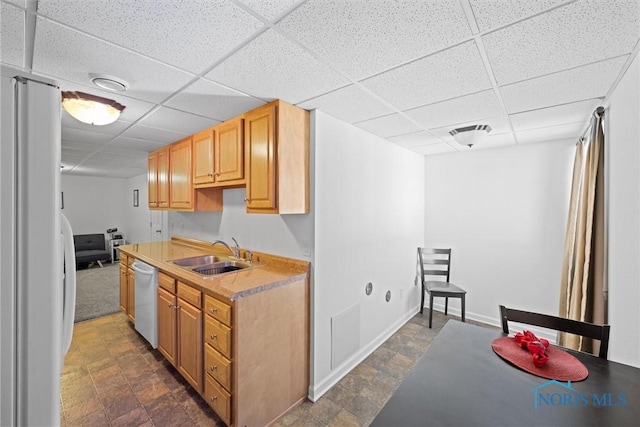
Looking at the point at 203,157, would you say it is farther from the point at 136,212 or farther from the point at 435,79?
the point at 136,212

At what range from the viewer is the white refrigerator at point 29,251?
80 centimetres

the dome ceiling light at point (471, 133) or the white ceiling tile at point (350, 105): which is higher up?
the white ceiling tile at point (350, 105)

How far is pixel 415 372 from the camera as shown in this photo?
1207 mm

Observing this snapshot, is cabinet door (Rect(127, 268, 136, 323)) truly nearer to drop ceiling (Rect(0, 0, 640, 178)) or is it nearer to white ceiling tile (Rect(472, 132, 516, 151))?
drop ceiling (Rect(0, 0, 640, 178))

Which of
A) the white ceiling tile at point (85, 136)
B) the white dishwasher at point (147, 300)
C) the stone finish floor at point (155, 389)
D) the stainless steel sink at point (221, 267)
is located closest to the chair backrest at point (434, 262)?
the stone finish floor at point (155, 389)

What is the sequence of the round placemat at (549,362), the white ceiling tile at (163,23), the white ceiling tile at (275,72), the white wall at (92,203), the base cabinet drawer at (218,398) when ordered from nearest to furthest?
the white ceiling tile at (163,23), the round placemat at (549,362), the white ceiling tile at (275,72), the base cabinet drawer at (218,398), the white wall at (92,203)

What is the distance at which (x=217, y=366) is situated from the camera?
1847 mm

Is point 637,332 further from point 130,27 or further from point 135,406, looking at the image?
point 135,406

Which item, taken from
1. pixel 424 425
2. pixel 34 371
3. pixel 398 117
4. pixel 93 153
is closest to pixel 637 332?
pixel 424 425

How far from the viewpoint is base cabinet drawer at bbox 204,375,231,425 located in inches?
68.8

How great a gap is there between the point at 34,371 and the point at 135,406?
166 centimetres

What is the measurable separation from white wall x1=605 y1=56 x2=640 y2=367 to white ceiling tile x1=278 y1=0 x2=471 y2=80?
105 cm

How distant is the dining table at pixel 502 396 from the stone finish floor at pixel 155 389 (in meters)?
1.09

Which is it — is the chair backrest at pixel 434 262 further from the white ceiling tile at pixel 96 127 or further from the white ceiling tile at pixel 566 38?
the white ceiling tile at pixel 96 127
